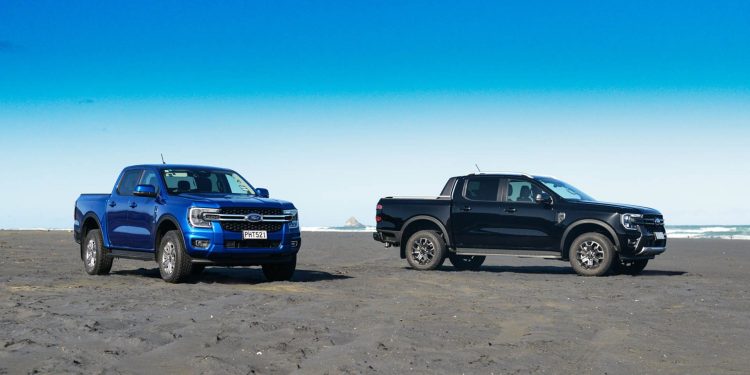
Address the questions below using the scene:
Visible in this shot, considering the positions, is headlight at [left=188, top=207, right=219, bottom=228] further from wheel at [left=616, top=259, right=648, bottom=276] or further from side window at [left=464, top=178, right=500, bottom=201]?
wheel at [left=616, top=259, right=648, bottom=276]

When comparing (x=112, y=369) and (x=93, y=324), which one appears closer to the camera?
(x=112, y=369)

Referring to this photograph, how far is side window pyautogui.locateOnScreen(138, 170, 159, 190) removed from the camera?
1417 centimetres

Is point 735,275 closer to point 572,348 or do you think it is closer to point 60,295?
point 572,348

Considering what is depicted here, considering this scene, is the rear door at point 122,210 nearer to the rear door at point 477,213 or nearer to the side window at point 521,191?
the rear door at point 477,213

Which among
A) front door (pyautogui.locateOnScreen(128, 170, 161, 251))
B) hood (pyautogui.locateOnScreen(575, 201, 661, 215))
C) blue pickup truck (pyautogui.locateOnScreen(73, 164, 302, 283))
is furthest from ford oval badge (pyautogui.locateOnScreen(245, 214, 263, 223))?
hood (pyautogui.locateOnScreen(575, 201, 661, 215))

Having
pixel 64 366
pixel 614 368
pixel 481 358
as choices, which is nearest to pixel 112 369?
pixel 64 366

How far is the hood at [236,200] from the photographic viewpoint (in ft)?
43.1

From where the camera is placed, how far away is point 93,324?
27.9 ft

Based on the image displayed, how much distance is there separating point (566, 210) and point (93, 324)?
9.97m

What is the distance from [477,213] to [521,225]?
884mm

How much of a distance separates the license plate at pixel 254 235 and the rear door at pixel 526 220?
17.1 ft

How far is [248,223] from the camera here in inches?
525

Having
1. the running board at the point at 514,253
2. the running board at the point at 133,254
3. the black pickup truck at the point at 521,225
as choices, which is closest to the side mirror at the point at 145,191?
the running board at the point at 133,254

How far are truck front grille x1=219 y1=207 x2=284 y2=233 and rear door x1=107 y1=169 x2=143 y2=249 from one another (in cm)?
209
